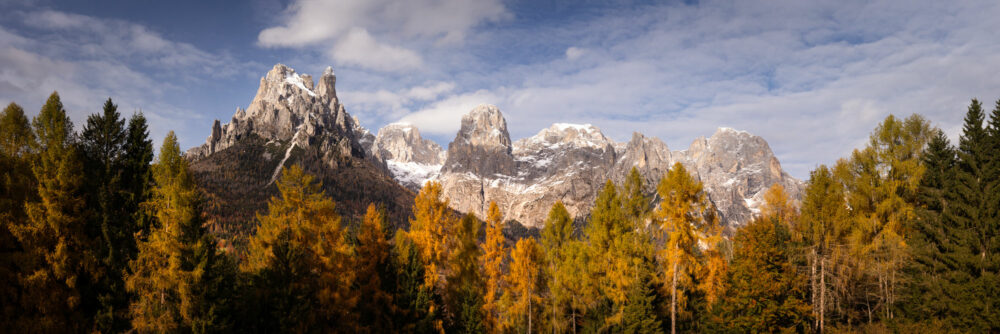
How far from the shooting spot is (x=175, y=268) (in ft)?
75.3

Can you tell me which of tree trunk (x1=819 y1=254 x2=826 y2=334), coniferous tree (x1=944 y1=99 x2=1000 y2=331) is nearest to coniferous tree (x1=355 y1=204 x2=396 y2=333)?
tree trunk (x1=819 y1=254 x2=826 y2=334)

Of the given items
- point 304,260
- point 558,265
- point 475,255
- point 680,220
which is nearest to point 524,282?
point 558,265

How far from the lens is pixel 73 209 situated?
22547 mm

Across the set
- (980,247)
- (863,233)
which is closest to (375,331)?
(863,233)

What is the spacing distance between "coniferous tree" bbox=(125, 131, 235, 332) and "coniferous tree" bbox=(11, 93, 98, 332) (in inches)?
81.8

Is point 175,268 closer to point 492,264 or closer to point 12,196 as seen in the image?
point 12,196

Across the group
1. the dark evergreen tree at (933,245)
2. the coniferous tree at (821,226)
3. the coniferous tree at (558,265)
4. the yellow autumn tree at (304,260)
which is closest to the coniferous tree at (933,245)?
the dark evergreen tree at (933,245)

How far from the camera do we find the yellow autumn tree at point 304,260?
998 inches

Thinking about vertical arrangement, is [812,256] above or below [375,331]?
above

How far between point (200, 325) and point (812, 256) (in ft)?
118

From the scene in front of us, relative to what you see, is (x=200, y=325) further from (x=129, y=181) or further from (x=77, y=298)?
(x=129, y=181)

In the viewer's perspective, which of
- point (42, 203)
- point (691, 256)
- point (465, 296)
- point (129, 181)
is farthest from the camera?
point (465, 296)

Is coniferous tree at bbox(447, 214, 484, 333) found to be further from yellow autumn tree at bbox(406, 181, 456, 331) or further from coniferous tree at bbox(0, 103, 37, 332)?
coniferous tree at bbox(0, 103, 37, 332)

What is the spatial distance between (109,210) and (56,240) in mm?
2297
